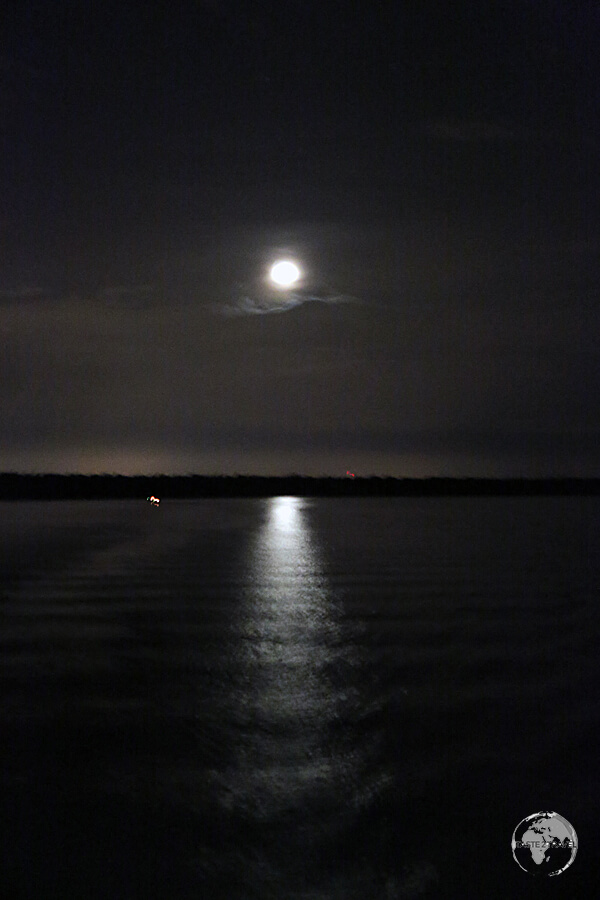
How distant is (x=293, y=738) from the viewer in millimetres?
7434

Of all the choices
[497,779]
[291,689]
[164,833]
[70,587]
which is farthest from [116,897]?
[70,587]

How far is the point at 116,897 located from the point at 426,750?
11.1 feet

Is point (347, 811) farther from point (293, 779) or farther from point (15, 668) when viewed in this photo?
point (15, 668)

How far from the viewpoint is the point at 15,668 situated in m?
10.2

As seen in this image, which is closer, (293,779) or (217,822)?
(217,822)
